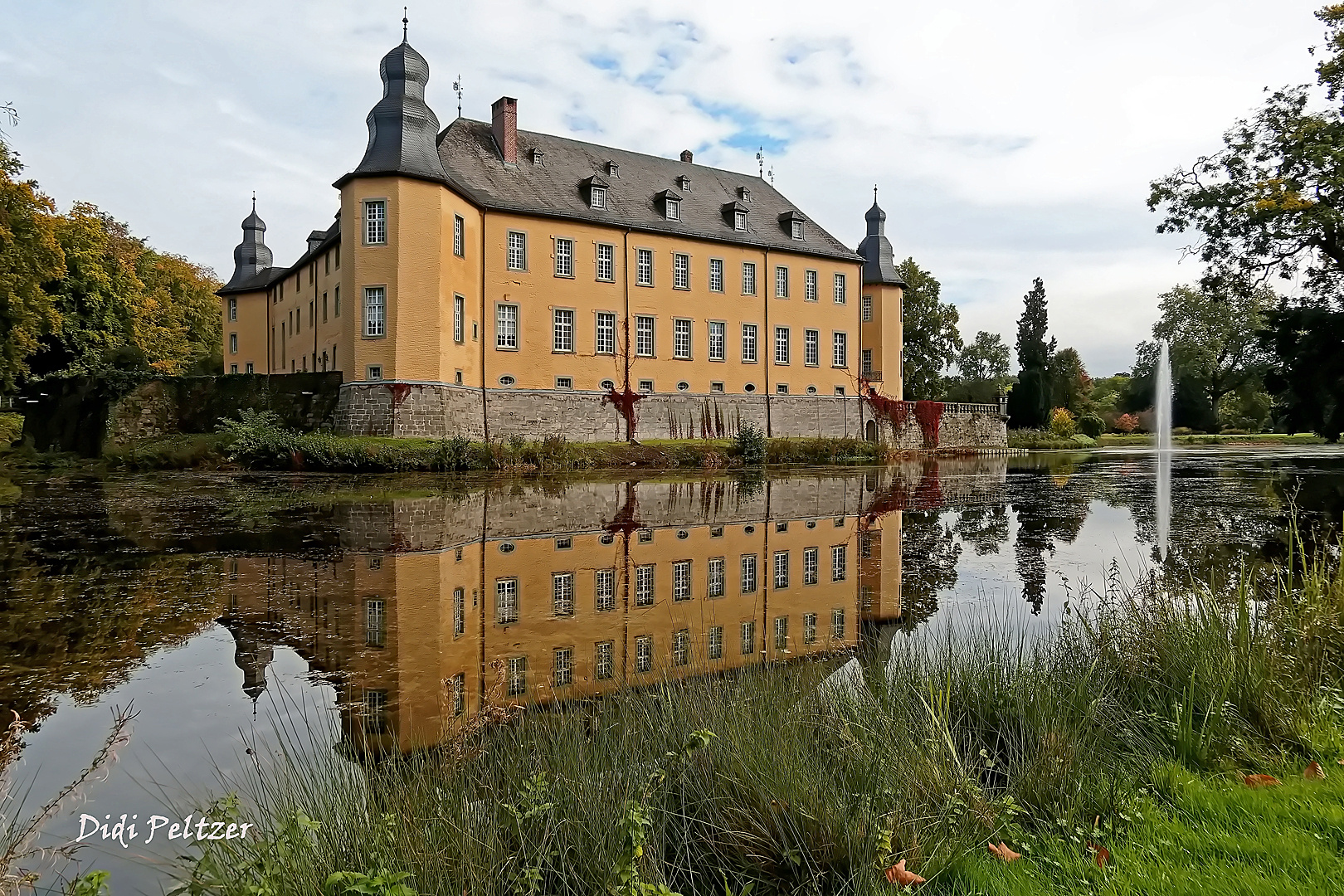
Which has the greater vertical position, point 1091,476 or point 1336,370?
point 1336,370

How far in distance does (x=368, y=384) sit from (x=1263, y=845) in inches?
1064

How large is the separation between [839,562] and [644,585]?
259 centimetres

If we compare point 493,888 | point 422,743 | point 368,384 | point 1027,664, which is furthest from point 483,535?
point 368,384

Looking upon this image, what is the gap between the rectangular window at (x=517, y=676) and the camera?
4844 mm

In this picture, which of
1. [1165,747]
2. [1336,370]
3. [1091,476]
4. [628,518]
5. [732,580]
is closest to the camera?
[1165,747]

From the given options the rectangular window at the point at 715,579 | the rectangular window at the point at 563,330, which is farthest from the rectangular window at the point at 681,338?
the rectangular window at the point at 715,579

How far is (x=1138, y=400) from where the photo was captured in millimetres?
70375

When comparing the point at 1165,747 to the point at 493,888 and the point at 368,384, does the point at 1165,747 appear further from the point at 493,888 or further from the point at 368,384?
the point at 368,384

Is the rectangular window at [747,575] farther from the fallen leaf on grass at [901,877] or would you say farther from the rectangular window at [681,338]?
the rectangular window at [681,338]

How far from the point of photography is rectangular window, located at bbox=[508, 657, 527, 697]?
4.84 meters

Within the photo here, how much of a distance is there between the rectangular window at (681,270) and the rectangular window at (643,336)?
2.18 meters

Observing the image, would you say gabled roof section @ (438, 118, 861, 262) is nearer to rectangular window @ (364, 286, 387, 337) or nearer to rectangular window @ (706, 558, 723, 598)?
rectangular window @ (364, 286, 387, 337)

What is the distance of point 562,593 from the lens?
7664mm

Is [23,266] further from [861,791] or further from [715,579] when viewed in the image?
[861,791]
